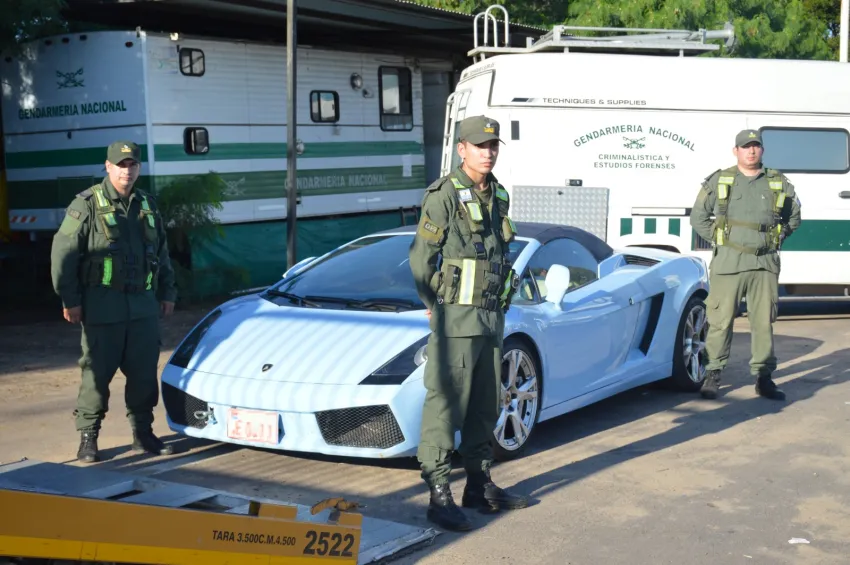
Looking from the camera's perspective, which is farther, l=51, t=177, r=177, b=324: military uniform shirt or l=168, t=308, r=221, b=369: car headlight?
l=168, t=308, r=221, b=369: car headlight

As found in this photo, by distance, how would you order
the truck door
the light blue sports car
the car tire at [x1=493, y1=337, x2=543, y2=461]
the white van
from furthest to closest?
the truck door < the white van < the car tire at [x1=493, y1=337, x2=543, y2=461] < the light blue sports car

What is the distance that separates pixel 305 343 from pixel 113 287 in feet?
3.76

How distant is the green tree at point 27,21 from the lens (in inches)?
533

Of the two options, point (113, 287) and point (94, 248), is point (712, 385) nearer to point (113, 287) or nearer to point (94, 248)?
point (113, 287)

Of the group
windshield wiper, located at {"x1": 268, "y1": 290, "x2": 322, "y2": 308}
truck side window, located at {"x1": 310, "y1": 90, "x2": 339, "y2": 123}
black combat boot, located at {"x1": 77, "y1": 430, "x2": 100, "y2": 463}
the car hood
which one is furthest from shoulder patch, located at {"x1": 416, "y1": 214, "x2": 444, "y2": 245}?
truck side window, located at {"x1": 310, "y1": 90, "x2": 339, "y2": 123}

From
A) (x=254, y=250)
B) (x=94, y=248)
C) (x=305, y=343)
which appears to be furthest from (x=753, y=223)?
(x=254, y=250)

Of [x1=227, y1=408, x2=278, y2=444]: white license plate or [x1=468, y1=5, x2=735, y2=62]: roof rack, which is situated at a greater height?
[x1=468, y1=5, x2=735, y2=62]: roof rack

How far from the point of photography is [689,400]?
8680 millimetres

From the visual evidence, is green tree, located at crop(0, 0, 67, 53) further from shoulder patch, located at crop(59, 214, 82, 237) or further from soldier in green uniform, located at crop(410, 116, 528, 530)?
soldier in green uniform, located at crop(410, 116, 528, 530)

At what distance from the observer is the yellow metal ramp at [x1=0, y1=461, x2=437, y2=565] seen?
3.75 meters

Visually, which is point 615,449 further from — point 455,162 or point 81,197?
point 455,162

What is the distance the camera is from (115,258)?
6.65 metres

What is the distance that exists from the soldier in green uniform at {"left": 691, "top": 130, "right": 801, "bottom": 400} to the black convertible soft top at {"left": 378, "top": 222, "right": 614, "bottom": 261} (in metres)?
0.87

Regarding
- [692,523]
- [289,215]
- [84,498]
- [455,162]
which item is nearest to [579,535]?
[692,523]
